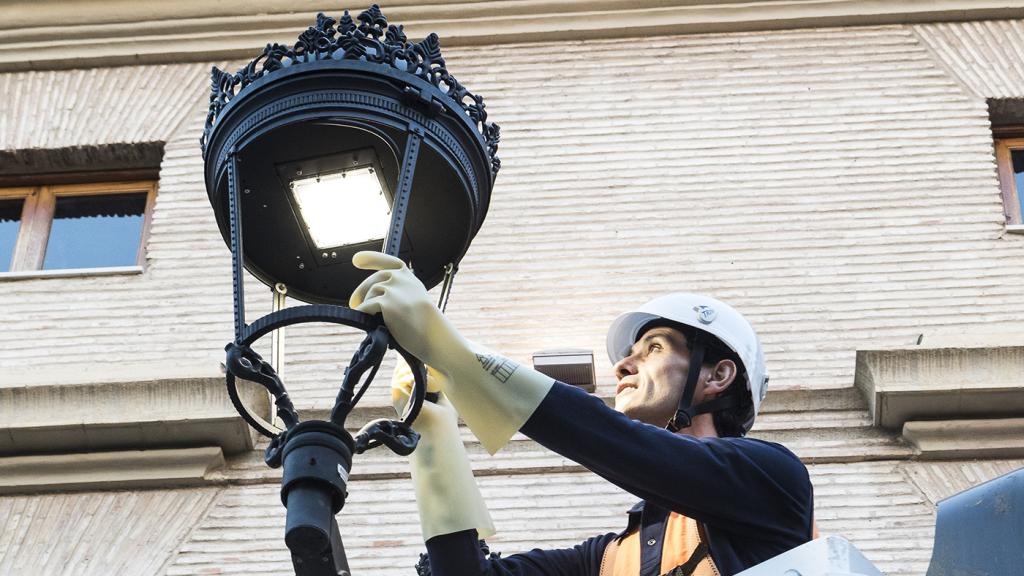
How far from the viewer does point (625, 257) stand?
8.28 m

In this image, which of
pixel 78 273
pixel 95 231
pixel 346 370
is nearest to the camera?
pixel 346 370

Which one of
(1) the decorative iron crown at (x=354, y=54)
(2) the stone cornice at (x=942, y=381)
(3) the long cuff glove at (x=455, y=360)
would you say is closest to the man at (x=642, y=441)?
(3) the long cuff glove at (x=455, y=360)

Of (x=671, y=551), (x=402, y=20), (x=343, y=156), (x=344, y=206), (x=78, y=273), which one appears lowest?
(x=671, y=551)

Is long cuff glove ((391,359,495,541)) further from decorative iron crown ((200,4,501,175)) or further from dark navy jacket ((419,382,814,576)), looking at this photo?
decorative iron crown ((200,4,501,175))

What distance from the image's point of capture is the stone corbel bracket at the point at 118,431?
737 cm

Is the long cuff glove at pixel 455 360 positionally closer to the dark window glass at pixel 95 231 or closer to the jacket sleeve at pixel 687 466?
the jacket sleeve at pixel 687 466

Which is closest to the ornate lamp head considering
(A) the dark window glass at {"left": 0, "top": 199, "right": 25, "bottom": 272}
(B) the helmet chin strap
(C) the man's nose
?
(C) the man's nose

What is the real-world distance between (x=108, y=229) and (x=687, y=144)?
314 centimetres

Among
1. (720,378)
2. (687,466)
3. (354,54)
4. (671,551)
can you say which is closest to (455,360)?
(687,466)

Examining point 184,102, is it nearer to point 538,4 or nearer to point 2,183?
point 2,183

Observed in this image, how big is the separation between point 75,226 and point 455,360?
570cm

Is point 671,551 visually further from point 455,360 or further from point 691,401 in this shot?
point 455,360

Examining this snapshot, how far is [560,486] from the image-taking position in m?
7.21

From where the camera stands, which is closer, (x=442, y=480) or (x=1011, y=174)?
(x=442, y=480)
